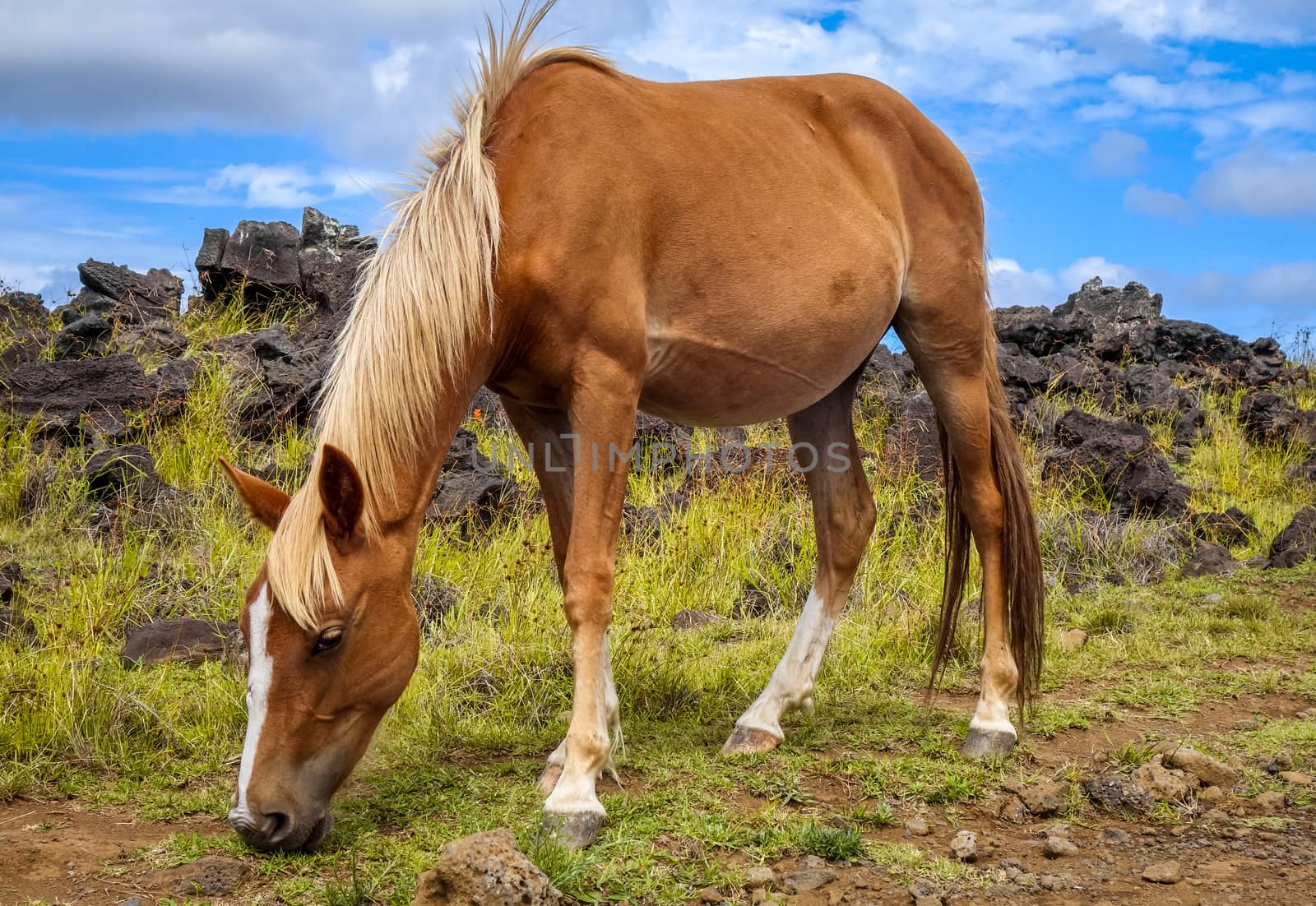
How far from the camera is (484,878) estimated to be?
2803 mm

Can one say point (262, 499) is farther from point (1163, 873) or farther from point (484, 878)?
point (1163, 873)

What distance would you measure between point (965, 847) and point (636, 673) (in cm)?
186

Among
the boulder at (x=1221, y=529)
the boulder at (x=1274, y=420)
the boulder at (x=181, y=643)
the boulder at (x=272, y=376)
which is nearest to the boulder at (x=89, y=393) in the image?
the boulder at (x=272, y=376)

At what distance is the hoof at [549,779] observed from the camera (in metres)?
3.87

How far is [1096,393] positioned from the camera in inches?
480

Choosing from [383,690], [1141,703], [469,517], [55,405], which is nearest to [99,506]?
[55,405]

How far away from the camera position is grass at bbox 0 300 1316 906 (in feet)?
11.7

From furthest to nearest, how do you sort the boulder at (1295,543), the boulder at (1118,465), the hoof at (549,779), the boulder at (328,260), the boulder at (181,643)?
the boulder at (328,260) < the boulder at (1118,465) < the boulder at (1295,543) < the boulder at (181,643) < the hoof at (549,779)

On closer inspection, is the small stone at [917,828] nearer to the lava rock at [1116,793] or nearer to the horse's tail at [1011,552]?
the lava rock at [1116,793]

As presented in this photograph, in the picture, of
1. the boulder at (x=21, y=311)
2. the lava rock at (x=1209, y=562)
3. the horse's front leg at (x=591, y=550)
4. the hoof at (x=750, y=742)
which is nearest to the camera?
the horse's front leg at (x=591, y=550)

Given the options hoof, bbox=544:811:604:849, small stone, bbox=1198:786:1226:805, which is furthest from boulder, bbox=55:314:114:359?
small stone, bbox=1198:786:1226:805

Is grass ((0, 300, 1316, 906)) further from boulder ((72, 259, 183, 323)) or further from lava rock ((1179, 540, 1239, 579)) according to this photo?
boulder ((72, 259, 183, 323))

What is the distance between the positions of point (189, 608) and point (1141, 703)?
4.78m

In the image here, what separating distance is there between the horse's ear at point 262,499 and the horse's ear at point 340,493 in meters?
0.27
